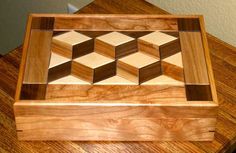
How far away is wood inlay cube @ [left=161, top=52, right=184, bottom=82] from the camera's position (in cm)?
83

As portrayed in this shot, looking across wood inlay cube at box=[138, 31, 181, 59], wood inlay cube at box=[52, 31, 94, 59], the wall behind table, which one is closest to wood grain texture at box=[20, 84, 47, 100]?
wood inlay cube at box=[52, 31, 94, 59]

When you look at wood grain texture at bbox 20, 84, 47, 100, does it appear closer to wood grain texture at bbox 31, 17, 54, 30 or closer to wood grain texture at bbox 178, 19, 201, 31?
wood grain texture at bbox 31, 17, 54, 30

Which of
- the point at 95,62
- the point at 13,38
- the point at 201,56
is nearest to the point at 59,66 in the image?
the point at 95,62

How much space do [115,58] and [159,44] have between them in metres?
0.10

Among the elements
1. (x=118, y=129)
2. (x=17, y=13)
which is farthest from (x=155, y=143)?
(x=17, y=13)

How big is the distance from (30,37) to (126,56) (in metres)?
0.21

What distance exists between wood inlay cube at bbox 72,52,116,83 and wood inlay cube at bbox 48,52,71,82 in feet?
0.04

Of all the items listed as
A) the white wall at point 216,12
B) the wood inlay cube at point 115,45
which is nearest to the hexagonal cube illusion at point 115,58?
the wood inlay cube at point 115,45

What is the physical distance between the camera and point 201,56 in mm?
864

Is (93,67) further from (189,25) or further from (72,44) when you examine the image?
(189,25)

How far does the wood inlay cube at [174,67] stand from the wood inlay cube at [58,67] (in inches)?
7.5

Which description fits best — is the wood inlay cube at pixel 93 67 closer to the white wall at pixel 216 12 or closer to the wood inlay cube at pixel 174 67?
the wood inlay cube at pixel 174 67

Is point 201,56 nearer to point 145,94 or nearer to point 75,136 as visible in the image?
point 145,94

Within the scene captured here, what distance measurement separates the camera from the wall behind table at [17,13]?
173cm
